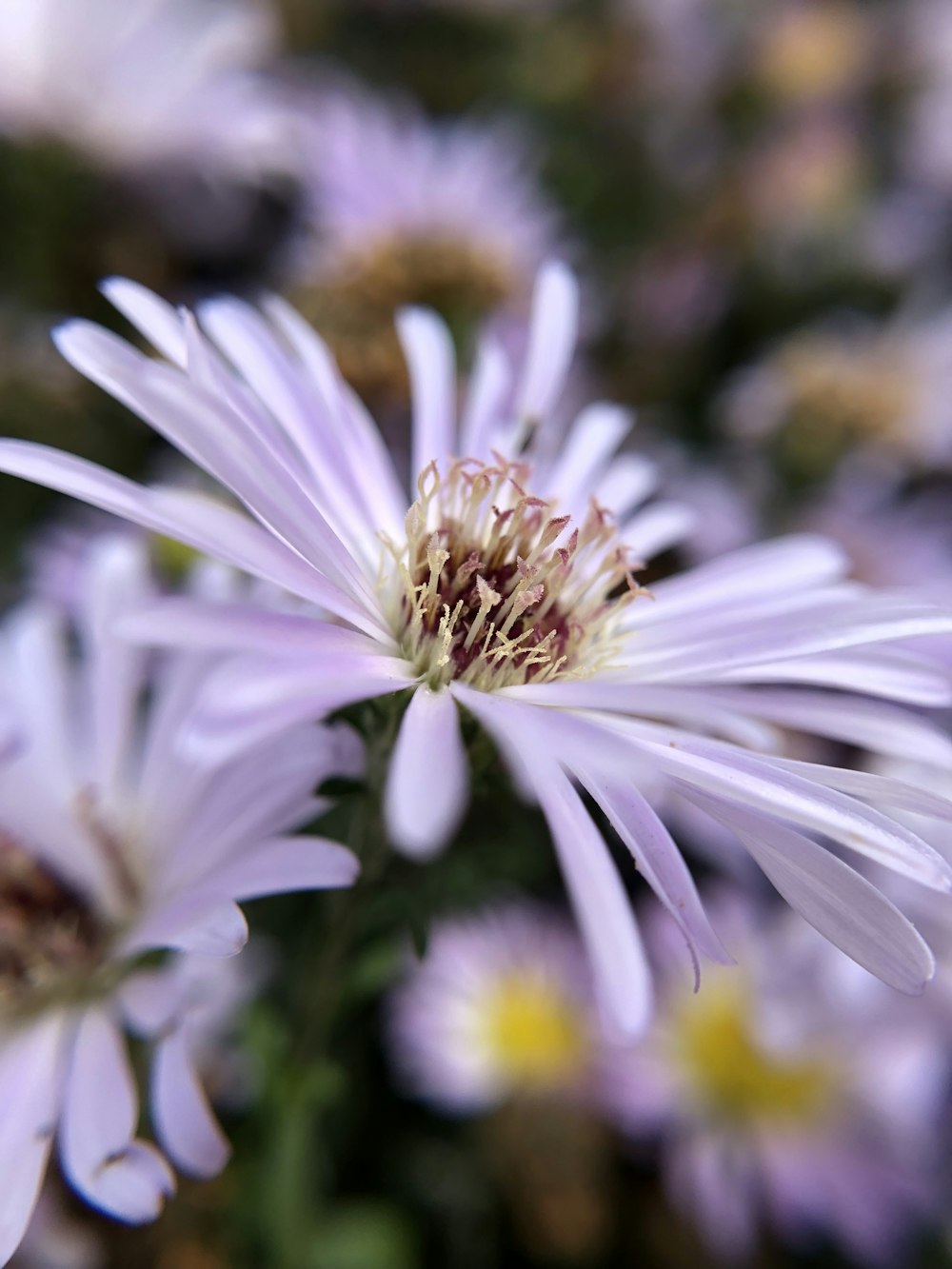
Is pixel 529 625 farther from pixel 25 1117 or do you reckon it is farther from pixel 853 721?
pixel 25 1117

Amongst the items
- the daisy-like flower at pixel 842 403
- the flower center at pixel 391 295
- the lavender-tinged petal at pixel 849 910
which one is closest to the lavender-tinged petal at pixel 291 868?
the lavender-tinged petal at pixel 849 910

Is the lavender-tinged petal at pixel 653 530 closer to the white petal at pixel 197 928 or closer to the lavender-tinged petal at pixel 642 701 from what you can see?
the lavender-tinged petal at pixel 642 701

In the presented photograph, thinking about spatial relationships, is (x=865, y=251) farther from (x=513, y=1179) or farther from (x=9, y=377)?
(x=513, y=1179)

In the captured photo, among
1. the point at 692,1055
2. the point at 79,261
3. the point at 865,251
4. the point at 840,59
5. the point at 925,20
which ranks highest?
the point at 925,20

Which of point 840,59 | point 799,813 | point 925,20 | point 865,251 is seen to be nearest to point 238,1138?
point 799,813

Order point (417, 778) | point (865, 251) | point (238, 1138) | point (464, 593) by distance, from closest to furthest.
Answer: point (417, 778)
point (464, 593)
point (238, 1138)
point (865, 251)

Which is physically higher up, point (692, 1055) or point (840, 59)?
point (840, 59)
